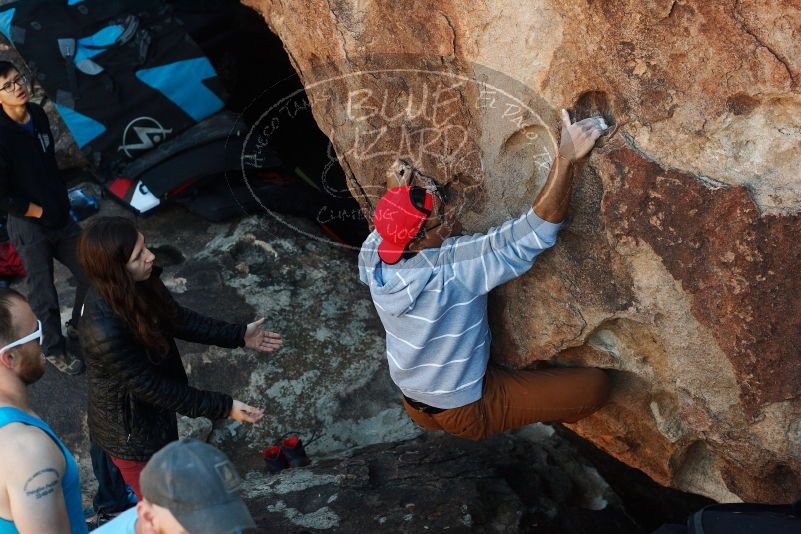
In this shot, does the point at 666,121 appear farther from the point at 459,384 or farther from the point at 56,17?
the point at 56,17

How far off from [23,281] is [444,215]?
3562mm

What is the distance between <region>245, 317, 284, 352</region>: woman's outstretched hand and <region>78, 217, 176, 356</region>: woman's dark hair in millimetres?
569

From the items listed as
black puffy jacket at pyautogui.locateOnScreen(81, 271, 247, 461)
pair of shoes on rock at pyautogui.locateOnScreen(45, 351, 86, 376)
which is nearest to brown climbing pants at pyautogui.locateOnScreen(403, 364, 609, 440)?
black puffy jacket at pyautogui.locateOnScreen(81, 271, 247, 461)

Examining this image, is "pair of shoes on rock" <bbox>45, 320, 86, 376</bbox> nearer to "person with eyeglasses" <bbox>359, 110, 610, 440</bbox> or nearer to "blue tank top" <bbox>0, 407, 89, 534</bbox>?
"person with eyeglasses" <bbox>359, 110, 610, 440</bbox>

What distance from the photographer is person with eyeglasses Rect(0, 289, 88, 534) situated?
2.27m

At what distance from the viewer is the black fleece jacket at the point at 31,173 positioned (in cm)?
423

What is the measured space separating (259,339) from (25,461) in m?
1.49

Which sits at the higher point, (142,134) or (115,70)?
(115,70)

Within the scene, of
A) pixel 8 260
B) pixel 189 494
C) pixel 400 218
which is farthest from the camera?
pixel 8 260

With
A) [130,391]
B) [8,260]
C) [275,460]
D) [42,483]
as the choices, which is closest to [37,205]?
[8,260]

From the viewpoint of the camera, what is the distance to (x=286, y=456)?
4.09 meters

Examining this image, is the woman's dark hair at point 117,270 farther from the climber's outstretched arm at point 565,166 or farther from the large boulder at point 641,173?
the climber's outstretched arm at point 565,166

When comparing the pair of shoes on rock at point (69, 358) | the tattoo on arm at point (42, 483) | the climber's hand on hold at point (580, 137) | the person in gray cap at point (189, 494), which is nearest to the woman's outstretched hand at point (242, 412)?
the tattoo on arm at point (42, 483)

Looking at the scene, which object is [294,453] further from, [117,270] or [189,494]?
[189,494]
